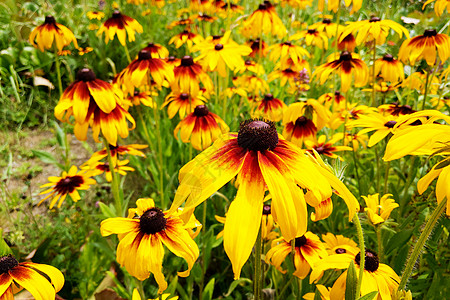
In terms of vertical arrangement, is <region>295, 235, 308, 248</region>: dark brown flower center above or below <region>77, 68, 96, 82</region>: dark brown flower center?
below

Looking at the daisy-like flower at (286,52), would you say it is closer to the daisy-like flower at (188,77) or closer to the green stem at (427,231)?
the daisy-like flower at (188,77)

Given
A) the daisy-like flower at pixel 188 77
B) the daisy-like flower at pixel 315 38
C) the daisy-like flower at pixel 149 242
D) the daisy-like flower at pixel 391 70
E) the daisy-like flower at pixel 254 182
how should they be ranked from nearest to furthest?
1. the daisy-like flower at pixel 254 182
2. the daisy-like flower at pixel 149 242
3. the daisy-like flower at pixel 188 77
4. the daisy-like flower at pixel 391 70
5. the daisy-like flower at pixel 315 38

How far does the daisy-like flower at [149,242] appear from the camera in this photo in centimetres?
92

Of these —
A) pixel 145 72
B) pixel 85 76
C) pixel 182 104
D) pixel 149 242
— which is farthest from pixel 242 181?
pixel 182 104

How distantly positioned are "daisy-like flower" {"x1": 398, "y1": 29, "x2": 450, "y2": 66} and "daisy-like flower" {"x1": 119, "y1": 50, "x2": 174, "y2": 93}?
3.55 ft

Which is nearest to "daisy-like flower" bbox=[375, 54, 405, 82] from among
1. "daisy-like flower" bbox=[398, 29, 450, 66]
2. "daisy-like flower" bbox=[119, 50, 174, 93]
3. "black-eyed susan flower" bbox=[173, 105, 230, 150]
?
"daisy-like flower" bbox=[398, 29, 450, 66]

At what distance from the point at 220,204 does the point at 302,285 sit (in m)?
0.91

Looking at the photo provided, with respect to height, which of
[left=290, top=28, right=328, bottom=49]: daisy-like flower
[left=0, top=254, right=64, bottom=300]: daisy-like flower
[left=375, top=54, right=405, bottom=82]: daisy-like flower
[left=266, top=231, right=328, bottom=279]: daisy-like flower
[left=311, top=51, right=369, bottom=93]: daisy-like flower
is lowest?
[left=266, top=231, right=328, bottom=279]: daisy-like flower

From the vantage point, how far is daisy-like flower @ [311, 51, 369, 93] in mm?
1726

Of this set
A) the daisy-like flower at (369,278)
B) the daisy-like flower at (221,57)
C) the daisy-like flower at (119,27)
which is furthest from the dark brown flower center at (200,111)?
the daisy-like flower at (369,278)

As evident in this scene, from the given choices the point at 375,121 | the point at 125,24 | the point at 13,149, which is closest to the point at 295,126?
the point at 375,121

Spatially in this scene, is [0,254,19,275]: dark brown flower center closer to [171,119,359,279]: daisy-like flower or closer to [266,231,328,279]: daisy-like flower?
[171,119,359,279]: daisy-like flower

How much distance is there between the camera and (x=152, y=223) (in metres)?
0.99

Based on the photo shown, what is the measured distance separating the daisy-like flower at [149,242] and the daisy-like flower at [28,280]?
0.49ft
